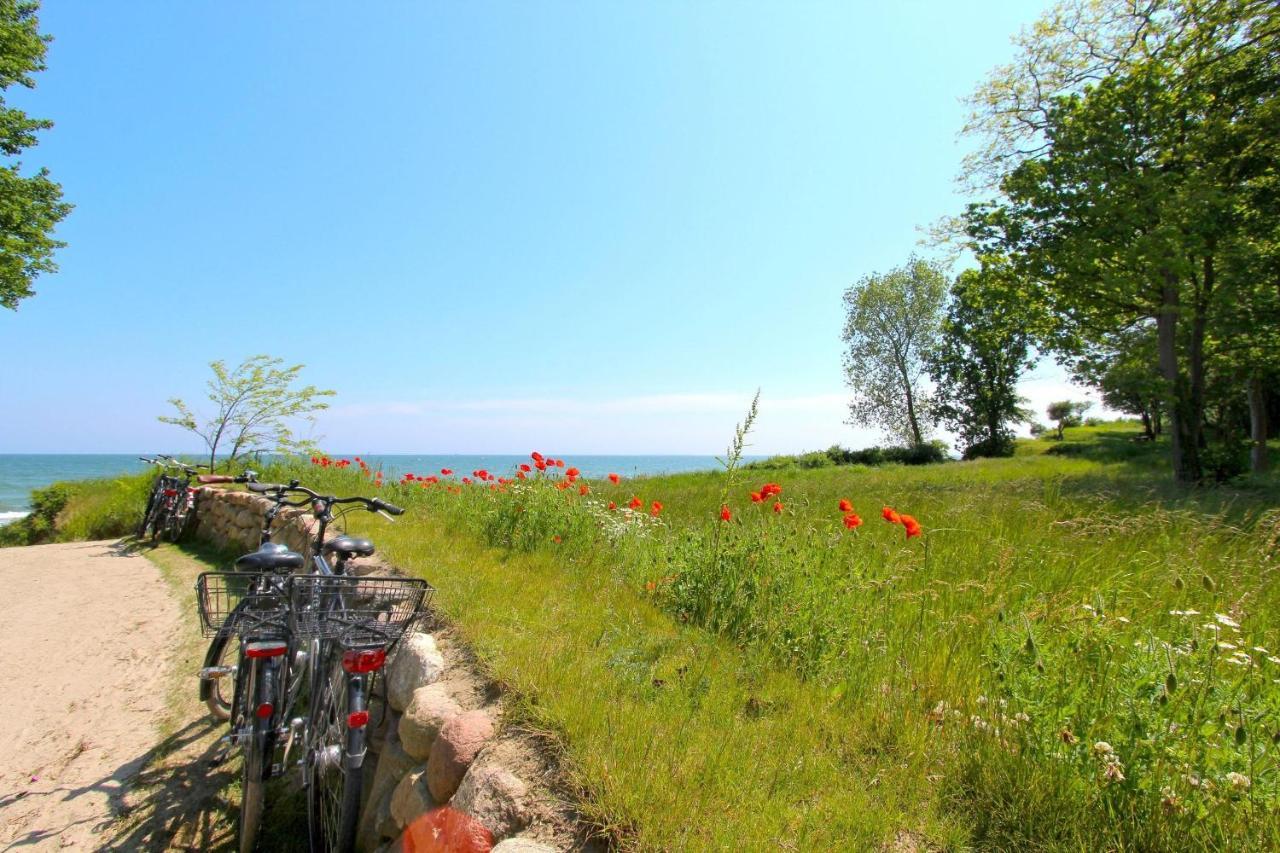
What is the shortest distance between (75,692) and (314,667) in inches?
135

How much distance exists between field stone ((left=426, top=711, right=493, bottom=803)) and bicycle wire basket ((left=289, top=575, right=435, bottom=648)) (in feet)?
1.47

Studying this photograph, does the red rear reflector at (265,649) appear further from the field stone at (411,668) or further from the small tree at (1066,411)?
the small tree at (1066,411)

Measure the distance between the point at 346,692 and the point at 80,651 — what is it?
15.3 feet

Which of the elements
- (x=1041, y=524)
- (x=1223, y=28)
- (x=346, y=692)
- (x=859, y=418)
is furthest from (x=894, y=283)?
(x=346, y=692)

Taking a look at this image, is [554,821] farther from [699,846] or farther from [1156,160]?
[1156,160]

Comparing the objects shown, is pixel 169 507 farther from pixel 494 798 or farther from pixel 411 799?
pixel 494 798

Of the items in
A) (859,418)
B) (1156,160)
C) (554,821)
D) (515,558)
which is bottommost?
(554,821)

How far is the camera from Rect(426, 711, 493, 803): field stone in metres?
2.18

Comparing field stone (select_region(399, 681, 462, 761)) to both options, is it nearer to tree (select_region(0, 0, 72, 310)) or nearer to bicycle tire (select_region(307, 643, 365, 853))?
bicycle tire (select_region(307, 643, 365, 853))

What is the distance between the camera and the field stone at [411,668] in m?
2.85

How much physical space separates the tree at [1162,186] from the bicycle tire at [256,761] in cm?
1290

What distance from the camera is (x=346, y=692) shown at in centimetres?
244

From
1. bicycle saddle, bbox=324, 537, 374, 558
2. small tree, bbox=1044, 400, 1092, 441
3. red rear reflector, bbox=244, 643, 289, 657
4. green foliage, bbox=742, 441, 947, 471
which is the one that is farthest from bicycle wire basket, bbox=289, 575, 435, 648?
small tree, bbox=1044, 400, 1092, 441

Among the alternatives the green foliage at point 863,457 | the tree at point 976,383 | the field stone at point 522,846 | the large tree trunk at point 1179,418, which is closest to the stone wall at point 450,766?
the field stone at point 522,846
